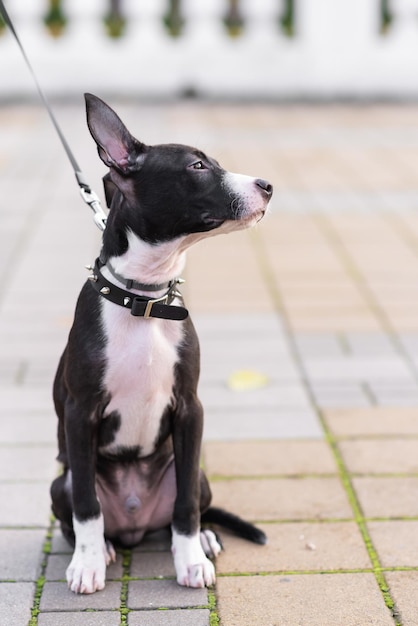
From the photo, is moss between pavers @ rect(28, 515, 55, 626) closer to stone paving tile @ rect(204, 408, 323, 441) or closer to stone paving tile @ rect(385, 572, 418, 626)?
stone paving tile @ rect(204, 408, 323, 441)

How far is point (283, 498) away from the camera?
3678 mm

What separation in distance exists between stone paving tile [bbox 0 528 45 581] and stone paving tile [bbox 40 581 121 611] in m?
0.11

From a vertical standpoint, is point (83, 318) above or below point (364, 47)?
above

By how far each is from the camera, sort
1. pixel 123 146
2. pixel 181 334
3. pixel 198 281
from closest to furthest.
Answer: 1. pixel 123 146
2. pixel 181 334
3. pixel 198 281

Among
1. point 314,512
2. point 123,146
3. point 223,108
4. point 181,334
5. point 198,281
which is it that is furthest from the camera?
point 223,108

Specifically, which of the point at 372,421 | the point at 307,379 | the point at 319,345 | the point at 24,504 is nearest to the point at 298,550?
the point at 24,504

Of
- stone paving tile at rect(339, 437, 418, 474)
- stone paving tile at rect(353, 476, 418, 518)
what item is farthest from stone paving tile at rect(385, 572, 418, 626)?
stone paving tile at rect(339, 437, 418, 474)

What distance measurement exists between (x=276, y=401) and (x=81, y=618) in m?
1.84

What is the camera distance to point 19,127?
12664 millimetres

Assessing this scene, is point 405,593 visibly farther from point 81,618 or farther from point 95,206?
point 95,206

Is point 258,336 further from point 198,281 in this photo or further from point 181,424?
point 181,424

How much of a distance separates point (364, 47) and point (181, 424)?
531 inches

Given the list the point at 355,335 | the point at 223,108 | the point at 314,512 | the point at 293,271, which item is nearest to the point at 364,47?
the point at 223,108

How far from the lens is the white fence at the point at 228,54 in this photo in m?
15.6
